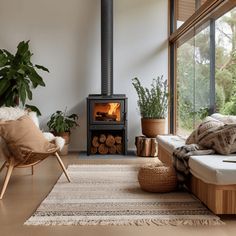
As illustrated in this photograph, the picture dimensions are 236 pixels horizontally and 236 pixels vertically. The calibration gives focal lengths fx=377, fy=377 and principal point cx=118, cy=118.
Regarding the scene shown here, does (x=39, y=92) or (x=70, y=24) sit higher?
(x=70, y=24)

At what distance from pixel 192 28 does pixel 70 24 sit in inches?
90.8

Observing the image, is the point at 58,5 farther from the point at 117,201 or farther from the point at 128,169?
the point at 117,201

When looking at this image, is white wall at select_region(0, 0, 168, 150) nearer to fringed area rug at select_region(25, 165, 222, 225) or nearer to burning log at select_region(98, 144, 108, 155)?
burning log at select_region(98, 144, 108, 155)

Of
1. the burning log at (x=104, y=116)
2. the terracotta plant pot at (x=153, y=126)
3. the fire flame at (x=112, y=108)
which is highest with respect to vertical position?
the fire flame at (x=112, y=108)

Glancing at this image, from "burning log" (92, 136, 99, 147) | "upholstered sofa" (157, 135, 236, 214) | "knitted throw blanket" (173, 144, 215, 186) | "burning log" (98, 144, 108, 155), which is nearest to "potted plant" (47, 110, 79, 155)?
→ "burning log" (92, 136, 99, 147)

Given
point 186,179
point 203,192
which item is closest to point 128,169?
point 186,179

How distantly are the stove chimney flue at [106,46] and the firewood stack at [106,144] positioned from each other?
726 mm

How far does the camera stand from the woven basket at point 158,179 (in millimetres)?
3459

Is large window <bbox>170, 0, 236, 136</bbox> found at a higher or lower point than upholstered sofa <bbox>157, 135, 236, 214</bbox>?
higher

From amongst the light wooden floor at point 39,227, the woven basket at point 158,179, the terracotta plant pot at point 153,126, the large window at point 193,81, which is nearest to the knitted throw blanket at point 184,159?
the woven basket at point 158,179

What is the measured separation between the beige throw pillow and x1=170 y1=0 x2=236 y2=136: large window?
208 cm

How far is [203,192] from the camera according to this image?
3.11 meters

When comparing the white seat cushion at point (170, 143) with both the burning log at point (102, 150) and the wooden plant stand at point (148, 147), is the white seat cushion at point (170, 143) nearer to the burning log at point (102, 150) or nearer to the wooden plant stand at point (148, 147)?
the wooden plant stand at point (148, 147)

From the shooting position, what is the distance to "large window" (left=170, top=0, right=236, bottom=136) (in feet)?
13.6
